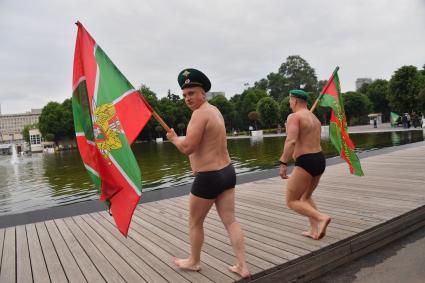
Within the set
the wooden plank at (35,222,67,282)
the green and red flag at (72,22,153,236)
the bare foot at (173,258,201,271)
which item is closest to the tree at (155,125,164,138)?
the wooden plank at (35,222,67,282)

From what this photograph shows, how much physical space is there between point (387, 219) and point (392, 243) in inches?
12.9

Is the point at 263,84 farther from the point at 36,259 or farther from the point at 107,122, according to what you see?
the point at 107,122

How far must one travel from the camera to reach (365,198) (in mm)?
6461

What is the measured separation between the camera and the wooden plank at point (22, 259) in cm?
391

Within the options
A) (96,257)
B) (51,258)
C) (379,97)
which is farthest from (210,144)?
(379,97)

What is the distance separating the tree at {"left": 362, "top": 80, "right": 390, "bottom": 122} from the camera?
69188mm

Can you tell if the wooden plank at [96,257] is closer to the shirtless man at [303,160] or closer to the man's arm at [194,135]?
the man's arm at [194,135]

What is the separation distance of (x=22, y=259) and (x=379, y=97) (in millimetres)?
75423

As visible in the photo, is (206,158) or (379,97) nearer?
(206,158)

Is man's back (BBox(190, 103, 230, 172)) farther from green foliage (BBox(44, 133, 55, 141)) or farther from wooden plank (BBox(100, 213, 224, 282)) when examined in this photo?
green foliage (BBox(44, 133, 55, 141))

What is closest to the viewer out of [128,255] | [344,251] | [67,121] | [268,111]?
[344,251]

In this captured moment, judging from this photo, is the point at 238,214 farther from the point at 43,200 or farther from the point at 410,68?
the point at 410,68

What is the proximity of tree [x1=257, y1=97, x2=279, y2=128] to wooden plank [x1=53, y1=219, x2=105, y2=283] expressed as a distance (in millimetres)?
55394

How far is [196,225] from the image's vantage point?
3562 millimetres
